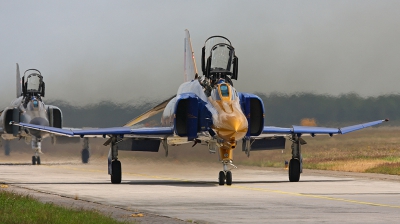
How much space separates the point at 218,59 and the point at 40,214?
12.1 m

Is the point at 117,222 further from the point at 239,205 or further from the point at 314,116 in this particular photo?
the point at 314,116

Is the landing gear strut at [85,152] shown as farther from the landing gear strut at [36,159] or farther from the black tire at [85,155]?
the landing gear strut at [36,159]

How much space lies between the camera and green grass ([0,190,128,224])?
42.4 ft

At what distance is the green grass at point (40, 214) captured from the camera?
12.9 m


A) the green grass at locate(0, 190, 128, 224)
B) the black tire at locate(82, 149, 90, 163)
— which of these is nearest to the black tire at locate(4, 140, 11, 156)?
the black tire at locate(82, 149, 90, 163)

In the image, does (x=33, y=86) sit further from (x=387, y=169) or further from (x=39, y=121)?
(x=387, y=169)

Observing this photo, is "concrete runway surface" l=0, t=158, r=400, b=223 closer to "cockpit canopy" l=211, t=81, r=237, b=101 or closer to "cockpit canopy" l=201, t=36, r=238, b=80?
"cockpit canopy" l=211, t=81, r=237, b=101

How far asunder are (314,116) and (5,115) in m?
16.7

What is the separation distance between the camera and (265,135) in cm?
2594

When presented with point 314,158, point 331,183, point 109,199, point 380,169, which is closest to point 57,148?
Result: point 314,158

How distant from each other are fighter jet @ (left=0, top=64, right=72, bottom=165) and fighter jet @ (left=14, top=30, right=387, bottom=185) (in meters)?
17.0

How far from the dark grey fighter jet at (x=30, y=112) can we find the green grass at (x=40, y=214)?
2652 cm

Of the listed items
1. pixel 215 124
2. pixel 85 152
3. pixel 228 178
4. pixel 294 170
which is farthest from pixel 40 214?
pixel 85 152

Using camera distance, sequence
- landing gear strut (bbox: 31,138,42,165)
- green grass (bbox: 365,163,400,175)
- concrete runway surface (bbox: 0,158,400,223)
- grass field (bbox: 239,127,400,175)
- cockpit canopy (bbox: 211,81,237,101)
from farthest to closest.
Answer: landing gear strut (bbox: 31,138,42,165) < grass field (bbox: 239,127,400,175) < green grass (bbox: 365,163,400,175) < cockpit canopy (bbox: 211,81,237,101) < concrete runway surface (bbox: 0,158,400,223)
